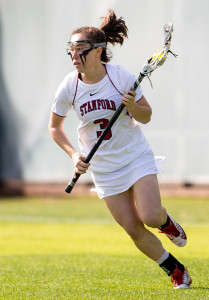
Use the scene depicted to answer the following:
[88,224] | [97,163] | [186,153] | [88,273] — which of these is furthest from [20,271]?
[186,153]

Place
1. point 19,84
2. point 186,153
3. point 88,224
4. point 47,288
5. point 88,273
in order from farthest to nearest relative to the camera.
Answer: point 19,84, point 186,153, point 88,224, point 88,273, point 47,288

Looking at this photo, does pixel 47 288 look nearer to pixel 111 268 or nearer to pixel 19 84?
pixel 111 268

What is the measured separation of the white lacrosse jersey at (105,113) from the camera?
5.50m

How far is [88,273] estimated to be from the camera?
6281 millimetres

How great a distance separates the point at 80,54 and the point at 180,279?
71.6 inches

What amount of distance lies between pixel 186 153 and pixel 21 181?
4140mm

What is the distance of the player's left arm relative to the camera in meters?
5.27

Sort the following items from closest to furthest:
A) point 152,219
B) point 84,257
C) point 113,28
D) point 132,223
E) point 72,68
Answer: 1. point 152,219
2. point 132,223
3. point 113,28
4. point 84,257
5. point 72,68

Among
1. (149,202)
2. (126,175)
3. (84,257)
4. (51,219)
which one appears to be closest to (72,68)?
(51,219)

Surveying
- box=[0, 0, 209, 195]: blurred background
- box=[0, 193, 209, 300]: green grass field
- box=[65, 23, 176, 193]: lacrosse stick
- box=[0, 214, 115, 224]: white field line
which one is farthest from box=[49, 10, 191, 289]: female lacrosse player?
box=[0, 0, 209, 195]: blurred background

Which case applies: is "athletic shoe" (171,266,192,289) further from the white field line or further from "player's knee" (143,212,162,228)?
the white field line

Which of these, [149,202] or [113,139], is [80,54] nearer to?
[113,139]

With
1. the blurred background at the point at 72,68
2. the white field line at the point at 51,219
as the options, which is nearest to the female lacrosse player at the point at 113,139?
the white field line at the point at 51,219

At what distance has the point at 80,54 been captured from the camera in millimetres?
5512
